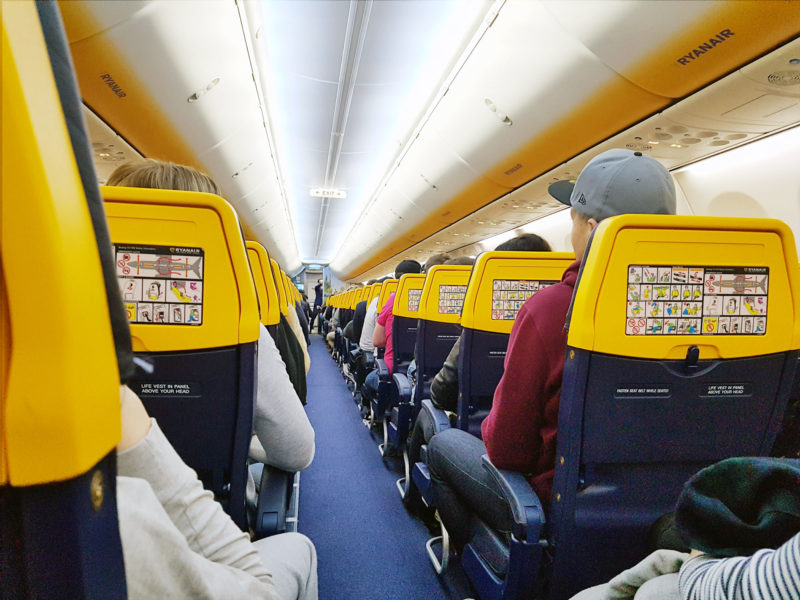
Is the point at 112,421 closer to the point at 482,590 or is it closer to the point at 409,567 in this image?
the point at 482,590

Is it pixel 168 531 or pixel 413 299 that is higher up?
pixel 413 299

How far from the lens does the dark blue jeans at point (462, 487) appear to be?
1.61m

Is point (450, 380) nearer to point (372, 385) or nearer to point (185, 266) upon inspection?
point (185, 266)

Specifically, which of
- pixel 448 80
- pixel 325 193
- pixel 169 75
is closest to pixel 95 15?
pixel 169 75

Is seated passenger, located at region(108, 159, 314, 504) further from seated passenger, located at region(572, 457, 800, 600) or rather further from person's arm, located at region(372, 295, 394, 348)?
person's arm, located at region(372, 295, 394, 348)

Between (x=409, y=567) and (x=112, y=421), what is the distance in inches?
103

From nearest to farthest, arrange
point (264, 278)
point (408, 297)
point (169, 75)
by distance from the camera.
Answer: point (264, 278) < point (169, 75) < point (408, 297)

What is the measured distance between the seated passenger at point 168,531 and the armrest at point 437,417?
175 centimetres

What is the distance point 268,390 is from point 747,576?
1.26 metres

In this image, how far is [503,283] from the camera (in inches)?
91.5

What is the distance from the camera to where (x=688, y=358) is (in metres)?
A: 1.32

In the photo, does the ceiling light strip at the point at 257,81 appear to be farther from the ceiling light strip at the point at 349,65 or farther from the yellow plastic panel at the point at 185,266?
the yellow plastic panel at the point at 185,266

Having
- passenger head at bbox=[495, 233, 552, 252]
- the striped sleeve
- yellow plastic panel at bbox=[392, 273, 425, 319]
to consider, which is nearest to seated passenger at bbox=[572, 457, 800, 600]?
the striped sleeve

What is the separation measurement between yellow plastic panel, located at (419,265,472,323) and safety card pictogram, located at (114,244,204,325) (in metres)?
2.18
